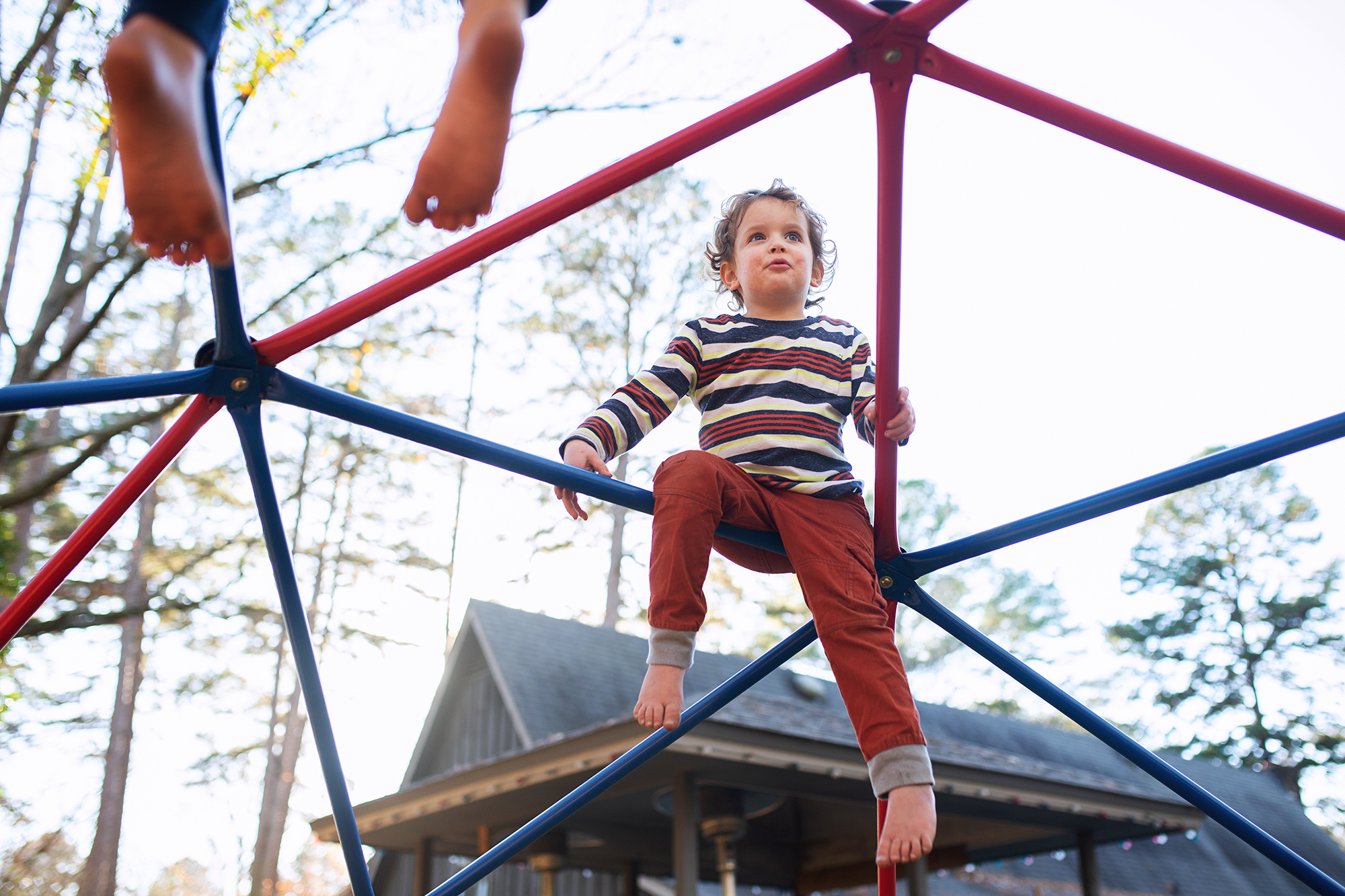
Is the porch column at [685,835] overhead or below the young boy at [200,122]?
below

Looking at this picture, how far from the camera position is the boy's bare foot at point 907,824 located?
1683mm

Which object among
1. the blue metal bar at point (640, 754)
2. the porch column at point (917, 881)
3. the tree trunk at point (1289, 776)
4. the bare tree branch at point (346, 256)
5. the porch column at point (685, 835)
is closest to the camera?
the blue metal bar at point (640, 754)

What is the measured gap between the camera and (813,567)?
2014 millimetres

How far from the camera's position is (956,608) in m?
23.8

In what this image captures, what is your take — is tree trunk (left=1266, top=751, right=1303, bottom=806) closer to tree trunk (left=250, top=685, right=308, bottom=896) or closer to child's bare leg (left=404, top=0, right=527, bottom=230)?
tree trunk (left=250, top=685, right=308, bottom=896)

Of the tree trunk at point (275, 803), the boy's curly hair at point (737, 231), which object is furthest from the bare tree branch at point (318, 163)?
the tree trunk at point (275, 803)

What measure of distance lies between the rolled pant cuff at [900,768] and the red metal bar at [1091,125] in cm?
99

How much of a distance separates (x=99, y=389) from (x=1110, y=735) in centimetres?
223

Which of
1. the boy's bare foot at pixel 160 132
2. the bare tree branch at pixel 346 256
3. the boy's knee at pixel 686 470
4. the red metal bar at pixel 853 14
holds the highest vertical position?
the bare tree branch at pixel 346 256

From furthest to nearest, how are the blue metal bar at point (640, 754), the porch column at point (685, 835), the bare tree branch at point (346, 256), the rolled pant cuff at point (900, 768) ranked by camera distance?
1. the bare tree branch at point (346, 256)
2. the porch column at point (685, 835)
3. the blue metal bar at point (640, 754)
4. the rolled pant cuff at point (900, 768)

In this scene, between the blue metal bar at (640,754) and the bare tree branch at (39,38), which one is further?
the bare tree branch at (39,38)

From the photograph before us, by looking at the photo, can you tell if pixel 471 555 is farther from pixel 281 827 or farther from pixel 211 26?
pixel 211 26

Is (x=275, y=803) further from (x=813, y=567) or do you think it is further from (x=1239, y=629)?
(x=1239, y=629)

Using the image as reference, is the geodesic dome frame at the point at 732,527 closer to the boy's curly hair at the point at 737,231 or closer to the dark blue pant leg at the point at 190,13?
the dark blue pant leg at the point at 190,13
